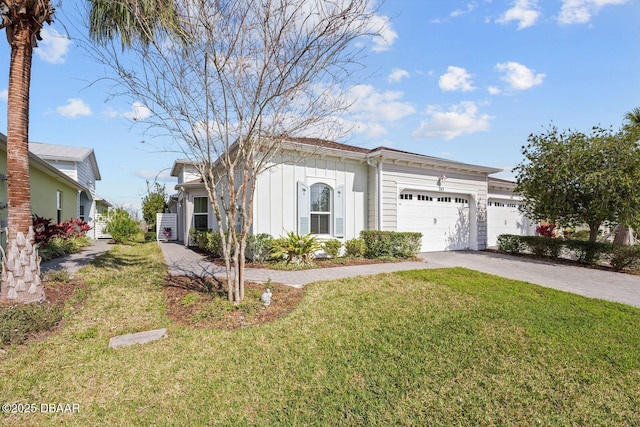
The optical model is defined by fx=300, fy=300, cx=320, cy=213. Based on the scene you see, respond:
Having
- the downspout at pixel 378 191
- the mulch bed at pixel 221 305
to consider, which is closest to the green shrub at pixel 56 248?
the mulch bed at pixel 221 305

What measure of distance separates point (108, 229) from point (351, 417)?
16.8 m

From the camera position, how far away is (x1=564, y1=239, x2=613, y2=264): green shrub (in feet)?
29.3

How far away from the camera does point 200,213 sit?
47.5ft

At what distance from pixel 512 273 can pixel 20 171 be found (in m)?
10.3

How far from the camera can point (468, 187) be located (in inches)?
482

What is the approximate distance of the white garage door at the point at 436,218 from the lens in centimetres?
1101

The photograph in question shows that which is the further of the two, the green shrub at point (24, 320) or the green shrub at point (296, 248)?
the green shrub at point (296, 248)

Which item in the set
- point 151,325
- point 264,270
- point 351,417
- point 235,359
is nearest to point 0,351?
point 151,325

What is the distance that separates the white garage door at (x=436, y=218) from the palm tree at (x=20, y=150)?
954cm

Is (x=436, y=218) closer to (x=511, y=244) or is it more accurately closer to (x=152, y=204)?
(x=511, y=244)

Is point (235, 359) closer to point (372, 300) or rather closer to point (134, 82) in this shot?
point (372, 300)

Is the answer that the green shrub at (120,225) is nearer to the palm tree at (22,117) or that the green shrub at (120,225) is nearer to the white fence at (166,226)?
the white fence at (166,226)

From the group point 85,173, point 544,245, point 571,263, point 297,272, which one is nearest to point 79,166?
point 85,173

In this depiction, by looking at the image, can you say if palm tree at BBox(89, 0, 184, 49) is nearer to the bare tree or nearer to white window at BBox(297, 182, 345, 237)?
the bare tree
